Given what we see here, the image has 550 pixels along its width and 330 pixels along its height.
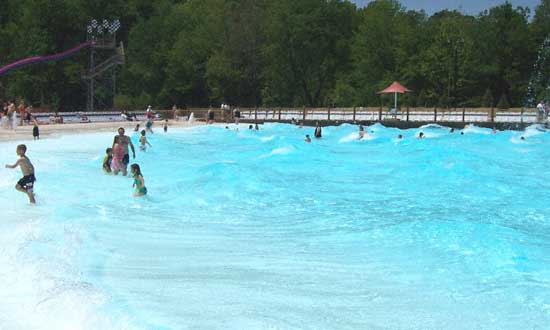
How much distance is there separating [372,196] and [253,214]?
14.5 feet

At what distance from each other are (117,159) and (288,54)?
4686 centimetres

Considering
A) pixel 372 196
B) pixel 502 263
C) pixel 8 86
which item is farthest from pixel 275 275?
pixel 8 86

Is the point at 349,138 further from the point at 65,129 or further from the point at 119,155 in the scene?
the point at 119,155

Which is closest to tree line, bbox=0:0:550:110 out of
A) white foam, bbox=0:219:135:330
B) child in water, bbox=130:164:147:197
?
child in water, bbox=130:164:147:197

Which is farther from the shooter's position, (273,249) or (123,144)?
(123,144)

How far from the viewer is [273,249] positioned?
36.3 feet

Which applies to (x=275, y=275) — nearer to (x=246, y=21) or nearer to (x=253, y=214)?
(x=253, y=214)

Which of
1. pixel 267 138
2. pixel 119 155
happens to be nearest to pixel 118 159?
pixel 119 155

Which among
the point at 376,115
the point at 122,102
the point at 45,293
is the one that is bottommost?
the point at 45,293

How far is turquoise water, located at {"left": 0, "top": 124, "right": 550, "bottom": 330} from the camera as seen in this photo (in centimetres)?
766

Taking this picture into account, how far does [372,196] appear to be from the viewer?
684 inches

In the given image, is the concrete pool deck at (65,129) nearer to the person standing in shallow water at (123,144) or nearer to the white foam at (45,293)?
the person standing in shallow water at (123,144)

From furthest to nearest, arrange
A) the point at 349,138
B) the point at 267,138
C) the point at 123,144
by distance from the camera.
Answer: the point at 349,138, the point at 267,138, the point at 123,144

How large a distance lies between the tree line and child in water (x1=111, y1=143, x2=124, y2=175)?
39813 mm
